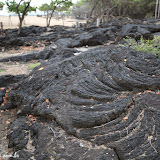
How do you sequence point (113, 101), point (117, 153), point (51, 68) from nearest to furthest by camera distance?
1. point (117, 153)
2. point (113, 101)
3. point (51, 68)

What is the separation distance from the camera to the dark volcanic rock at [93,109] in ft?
8.91

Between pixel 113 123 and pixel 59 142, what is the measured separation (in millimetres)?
923

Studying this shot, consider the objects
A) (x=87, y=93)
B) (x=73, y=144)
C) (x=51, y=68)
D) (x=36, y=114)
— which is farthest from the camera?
(x=51, y=68)

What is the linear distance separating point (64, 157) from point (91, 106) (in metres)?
0.97

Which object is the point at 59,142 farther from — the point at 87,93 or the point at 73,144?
the point at 87,93

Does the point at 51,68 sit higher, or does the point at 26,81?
the point at 51,68

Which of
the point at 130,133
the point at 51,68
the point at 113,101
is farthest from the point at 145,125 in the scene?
the point at 51,68

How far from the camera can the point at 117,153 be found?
8.66 ft

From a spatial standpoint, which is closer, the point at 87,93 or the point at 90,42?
the point at 87,93

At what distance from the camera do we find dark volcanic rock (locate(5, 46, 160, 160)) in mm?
2717

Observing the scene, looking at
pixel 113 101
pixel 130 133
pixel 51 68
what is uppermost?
pixel 51 68

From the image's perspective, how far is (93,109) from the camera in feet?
10.6

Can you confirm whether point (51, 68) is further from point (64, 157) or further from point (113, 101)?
point (64, 157)

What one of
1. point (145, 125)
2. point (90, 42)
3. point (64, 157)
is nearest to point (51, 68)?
point (64, 157)
